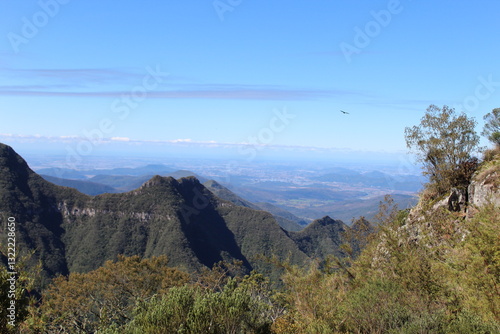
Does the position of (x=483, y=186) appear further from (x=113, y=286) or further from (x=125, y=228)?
(x=125, y=228)

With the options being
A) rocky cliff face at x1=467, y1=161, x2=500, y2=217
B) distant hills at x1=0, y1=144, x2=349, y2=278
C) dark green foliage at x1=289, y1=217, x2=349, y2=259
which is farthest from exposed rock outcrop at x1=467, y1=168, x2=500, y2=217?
dark green foliage at x1=289, y1=217, x2=349, y2=259

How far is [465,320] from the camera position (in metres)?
12.8

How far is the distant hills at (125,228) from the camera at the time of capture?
323 feet

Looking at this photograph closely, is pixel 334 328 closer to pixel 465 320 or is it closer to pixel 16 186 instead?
pixel 465 320

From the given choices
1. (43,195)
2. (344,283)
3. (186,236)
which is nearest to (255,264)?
(186,236)

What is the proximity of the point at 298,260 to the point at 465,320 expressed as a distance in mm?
100195

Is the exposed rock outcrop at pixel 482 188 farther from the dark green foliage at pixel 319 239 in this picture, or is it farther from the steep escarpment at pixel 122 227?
the dark green foliage at pixel 319 239

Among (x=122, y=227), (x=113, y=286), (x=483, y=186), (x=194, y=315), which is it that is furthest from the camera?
(x=122, y=227)

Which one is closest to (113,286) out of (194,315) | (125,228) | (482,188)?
(194,315)

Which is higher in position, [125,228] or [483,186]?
[483,186]

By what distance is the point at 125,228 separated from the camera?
113 meters

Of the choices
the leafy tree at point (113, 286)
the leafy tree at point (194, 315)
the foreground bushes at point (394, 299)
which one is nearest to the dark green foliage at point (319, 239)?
the leafy tree at point (113, 286)

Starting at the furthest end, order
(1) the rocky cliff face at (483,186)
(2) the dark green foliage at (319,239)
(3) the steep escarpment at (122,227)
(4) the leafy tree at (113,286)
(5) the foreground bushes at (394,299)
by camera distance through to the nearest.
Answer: (2) the dark green foliage at (319,239) < (3) the steep escarpment at (122,227) < (4) the leafy tree at (113,286) < (1) the rocky cliff face at (483,186) < (5) the foreground bushes at (394,299)

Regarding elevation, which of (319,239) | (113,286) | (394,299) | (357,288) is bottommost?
(319,239)
